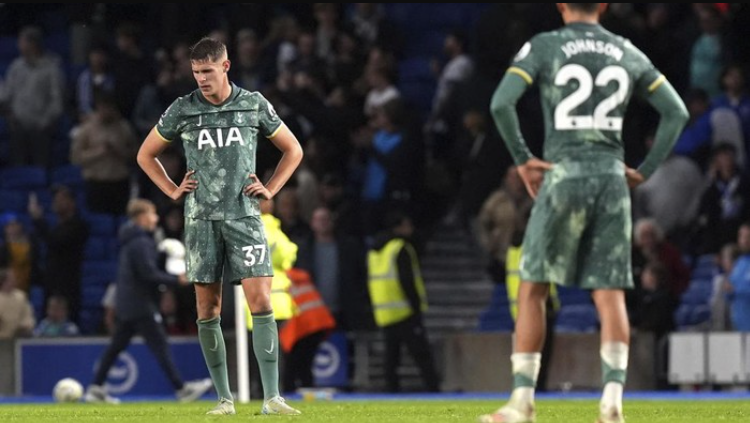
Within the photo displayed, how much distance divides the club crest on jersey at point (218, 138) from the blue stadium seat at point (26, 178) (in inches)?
547

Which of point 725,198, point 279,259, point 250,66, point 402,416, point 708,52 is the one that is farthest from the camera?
point 250,66

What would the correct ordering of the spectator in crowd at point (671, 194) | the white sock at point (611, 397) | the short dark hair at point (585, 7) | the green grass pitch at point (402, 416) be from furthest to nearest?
the spectator in crowd at point (671, 194) → the green grass pitch at point (402, 416) → the short dark hair at point (585, 7) → the white sock at point (611, 397)

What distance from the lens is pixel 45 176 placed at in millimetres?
25062

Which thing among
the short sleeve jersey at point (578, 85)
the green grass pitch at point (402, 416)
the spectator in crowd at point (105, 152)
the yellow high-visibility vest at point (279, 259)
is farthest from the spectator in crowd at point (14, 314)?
the short sleeve jersey at point (578, 85)

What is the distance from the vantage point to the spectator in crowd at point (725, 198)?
20.7 m

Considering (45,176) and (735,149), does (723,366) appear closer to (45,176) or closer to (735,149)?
(735,149)

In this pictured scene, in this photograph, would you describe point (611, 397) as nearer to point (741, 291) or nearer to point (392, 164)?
point (741, 291)

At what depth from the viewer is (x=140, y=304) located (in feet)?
62.0

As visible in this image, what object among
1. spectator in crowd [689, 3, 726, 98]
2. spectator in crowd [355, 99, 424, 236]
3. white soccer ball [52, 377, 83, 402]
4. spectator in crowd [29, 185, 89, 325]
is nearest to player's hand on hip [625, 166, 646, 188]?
white soccer ball [52, 377, 83, 402]

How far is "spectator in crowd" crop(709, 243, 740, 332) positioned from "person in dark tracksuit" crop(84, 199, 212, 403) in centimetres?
577

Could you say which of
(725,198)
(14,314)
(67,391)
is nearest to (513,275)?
→ (725,198)

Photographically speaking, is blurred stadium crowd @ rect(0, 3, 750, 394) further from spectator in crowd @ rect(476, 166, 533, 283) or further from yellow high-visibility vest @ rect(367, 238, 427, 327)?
yellow high-visibility vest @ rect(367, 238, 427, 327)

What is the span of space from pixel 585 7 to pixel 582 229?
44.6 inches

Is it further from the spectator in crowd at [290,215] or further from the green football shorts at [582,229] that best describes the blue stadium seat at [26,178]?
the green football shorts at [582,229]
